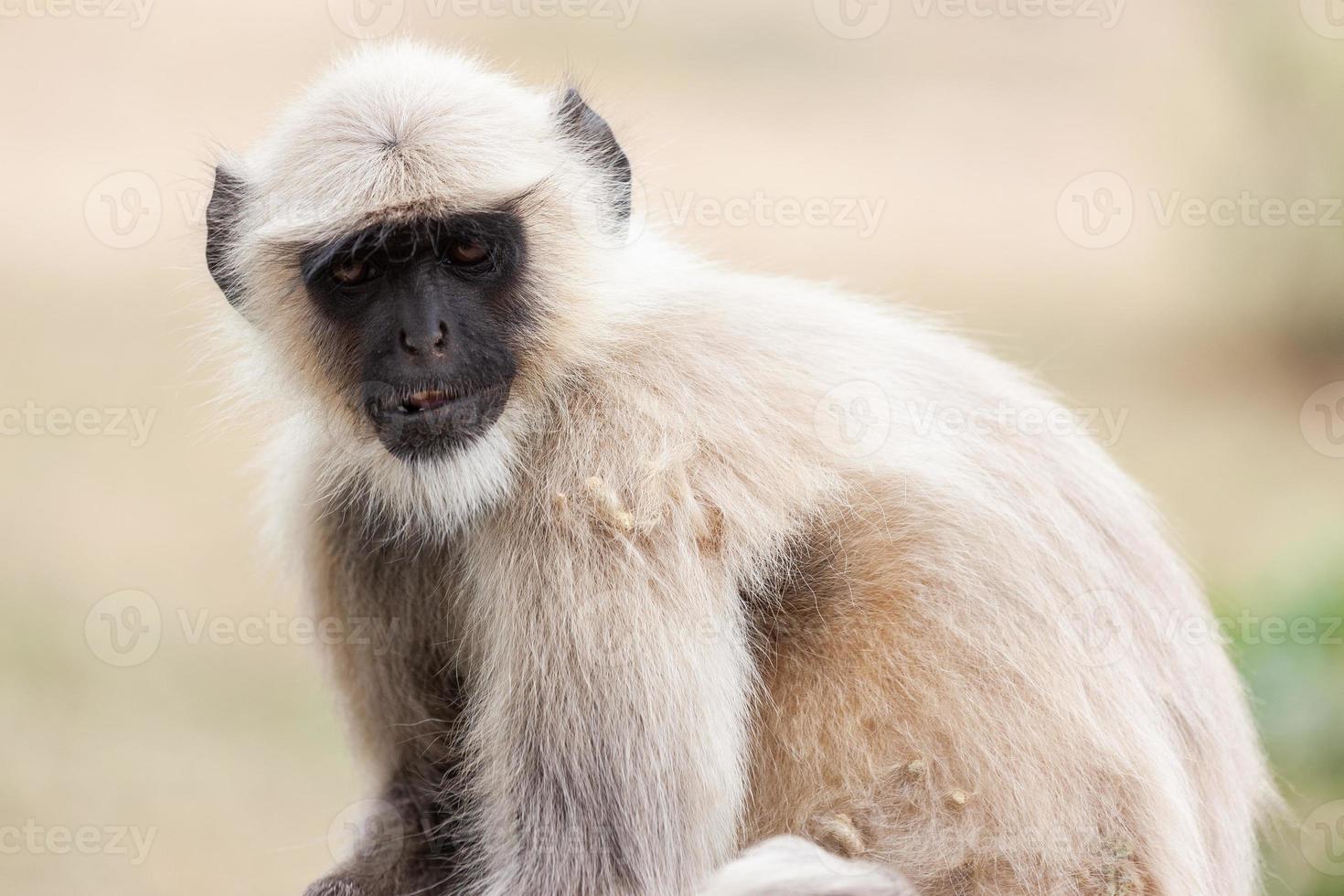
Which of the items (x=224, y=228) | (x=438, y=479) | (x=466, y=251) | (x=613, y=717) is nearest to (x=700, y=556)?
(x=613, y=717)

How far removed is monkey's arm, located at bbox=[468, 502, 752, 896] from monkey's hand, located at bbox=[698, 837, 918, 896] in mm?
164

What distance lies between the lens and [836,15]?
14.5m

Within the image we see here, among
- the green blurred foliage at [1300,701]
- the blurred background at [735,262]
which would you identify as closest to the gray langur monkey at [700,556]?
the blurred background at [735,262]

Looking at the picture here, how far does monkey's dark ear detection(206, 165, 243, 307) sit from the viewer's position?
3.60 meters

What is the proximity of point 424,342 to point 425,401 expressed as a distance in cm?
14

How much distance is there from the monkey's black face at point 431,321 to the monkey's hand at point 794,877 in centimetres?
109

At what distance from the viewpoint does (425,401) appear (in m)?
3.14

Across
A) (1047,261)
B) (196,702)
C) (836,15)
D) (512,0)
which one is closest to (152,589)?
(196,702)

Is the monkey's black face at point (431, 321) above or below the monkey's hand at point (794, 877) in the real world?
above

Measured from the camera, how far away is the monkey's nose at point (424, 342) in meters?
3.07

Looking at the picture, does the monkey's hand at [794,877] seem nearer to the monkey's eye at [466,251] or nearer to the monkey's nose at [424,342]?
the monkey's nose at [424,342]

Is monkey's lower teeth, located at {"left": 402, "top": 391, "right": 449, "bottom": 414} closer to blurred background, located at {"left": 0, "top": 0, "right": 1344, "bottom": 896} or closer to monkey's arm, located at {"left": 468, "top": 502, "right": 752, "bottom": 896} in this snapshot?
monkey's arm, located at {"left": 468, "top": 502, "right": 752, "bottom": 896}

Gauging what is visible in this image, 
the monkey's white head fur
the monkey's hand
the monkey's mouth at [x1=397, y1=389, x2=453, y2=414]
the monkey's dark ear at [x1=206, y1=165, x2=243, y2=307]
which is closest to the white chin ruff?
the monkey's white head fur

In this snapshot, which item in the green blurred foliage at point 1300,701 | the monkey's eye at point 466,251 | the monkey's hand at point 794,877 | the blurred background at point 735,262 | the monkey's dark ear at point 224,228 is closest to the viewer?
the monkey's hand at point 794,877
